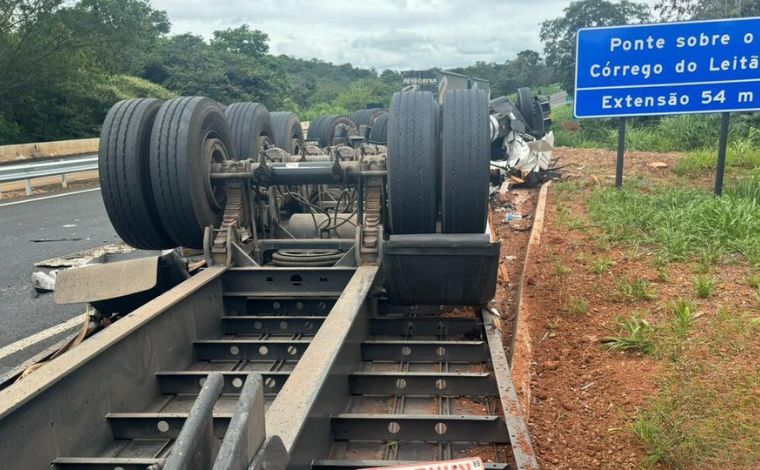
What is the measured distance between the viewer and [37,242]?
8164 mm

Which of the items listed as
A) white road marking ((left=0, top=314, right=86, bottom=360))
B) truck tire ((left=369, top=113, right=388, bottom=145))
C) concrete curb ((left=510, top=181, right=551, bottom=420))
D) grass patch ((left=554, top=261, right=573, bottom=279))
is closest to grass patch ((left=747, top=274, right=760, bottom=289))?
grass patch ((left=554, top=261, right=573, bottom=279))

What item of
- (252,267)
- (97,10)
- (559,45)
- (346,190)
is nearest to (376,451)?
(252,267)

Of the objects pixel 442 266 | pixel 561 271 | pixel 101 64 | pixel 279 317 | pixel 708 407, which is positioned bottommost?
pixel 708 407

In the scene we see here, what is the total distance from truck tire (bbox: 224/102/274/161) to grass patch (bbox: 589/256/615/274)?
3395 millimetres

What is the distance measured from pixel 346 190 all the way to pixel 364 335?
1.85m

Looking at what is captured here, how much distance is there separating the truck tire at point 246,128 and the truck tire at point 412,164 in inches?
88.4

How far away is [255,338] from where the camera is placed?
12.7 feet

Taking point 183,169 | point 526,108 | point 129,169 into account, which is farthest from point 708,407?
point 526,108

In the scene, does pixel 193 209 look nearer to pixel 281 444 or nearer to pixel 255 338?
pixel 255 338

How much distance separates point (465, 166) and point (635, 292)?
1897 mm

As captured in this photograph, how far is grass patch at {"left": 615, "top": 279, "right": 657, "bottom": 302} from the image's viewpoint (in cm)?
488

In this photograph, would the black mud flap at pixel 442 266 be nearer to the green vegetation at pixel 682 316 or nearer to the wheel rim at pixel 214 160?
the green vegetation at pixel 682 316

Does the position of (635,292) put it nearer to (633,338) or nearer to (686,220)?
(633,338)

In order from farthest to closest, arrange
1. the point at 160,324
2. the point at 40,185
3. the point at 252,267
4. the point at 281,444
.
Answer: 1. the point at 40,185
2. the point at 252,267
3. the point at 160,324
4. the point at 281,444
